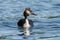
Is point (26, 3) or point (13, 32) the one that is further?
point (26, 3)

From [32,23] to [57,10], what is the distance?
3490mm

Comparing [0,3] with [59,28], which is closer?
[59,28]

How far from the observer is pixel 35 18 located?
20.1 m

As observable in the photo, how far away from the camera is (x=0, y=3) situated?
23906 millimetres

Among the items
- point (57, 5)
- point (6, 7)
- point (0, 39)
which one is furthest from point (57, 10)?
point (0, 39)

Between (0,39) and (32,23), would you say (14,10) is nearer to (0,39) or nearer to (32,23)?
(32,23)

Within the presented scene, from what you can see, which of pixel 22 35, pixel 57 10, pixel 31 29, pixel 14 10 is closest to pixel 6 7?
pixel 14 10

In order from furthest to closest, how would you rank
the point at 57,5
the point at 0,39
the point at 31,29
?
1. the point at 57,5
2. the point at 31,29
3. the point at 0,39

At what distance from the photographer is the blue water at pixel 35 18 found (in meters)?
16.0

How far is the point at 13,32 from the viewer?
16750 mm

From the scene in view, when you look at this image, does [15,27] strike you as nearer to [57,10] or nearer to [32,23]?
[32,23]

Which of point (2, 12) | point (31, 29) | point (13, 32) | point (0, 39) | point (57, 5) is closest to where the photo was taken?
point (0, 39)

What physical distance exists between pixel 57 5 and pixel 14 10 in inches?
121

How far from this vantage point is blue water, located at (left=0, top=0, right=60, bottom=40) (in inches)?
630
